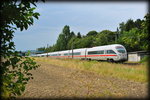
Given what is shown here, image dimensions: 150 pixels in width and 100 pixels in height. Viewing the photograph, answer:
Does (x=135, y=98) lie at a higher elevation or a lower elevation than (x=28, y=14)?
lower

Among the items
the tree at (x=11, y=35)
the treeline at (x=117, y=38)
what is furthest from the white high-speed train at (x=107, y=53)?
the tree at (x=11, y=35)

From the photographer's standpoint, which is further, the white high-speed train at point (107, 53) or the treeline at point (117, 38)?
the white high-speed train at point (107, 53)

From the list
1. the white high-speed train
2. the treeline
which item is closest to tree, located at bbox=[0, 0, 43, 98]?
the treeline

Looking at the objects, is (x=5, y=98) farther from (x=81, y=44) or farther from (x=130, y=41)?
(x=81, y=44)

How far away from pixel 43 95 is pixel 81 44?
65.3 m

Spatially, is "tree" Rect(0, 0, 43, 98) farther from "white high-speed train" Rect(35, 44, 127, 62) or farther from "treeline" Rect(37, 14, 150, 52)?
"white high-speed train" Rect(35, 44, 127, 62)

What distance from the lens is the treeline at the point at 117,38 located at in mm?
3262

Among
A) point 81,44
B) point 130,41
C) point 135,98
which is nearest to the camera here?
point 130,41

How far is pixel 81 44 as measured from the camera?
73.4m

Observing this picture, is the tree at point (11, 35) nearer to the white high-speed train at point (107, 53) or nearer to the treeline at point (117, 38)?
the treeline at point (117, 38)

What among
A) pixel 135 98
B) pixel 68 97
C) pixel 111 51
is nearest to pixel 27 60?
pixel 68 97

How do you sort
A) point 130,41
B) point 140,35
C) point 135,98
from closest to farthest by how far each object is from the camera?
1. point 140,35
2. point 130,41
3. point 135,98

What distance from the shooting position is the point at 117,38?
74.5 m

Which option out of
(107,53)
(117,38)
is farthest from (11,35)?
(117,38)
